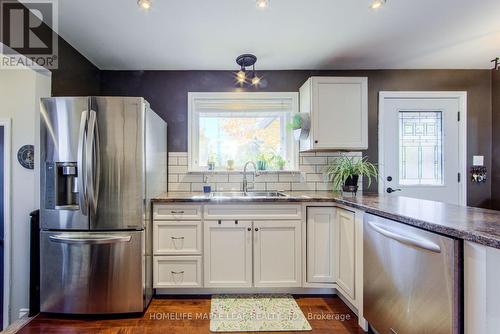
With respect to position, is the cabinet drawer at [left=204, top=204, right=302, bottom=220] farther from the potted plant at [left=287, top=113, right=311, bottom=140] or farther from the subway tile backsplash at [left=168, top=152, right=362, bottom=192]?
the potted plant at [left=287, top=113, right=311, bottom=140]

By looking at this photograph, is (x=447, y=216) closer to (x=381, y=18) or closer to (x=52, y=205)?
(x=381, y=18)

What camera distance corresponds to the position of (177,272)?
214 centimetres

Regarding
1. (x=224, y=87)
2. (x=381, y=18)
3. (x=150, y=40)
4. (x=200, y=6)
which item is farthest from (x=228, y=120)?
(x=381, y=18)

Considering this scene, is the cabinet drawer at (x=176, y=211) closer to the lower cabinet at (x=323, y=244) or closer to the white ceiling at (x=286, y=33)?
the lower cabinet at (x=323, y=244)

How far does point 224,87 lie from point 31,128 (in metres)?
1.87

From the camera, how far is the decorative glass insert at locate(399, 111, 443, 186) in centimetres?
285

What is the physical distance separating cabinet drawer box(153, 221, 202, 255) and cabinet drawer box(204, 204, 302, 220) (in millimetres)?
171

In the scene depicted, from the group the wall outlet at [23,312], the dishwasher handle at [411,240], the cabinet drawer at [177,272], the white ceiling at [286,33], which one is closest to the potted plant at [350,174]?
the dishwasher handle at [411,240]

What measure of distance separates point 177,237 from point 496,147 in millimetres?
3721

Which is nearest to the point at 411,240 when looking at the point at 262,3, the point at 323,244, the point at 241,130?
the point at 323,244

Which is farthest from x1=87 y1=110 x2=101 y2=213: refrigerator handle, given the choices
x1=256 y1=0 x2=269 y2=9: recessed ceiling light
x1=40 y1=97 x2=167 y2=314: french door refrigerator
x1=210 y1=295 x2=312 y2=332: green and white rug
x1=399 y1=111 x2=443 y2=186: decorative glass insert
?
x1=399 y1=111 x2=443 y2=186: decorative glass insert

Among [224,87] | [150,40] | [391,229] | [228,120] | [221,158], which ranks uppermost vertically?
[150,40]

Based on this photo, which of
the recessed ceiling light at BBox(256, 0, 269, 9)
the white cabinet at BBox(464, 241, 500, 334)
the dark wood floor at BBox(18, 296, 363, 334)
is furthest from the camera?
the dark wood floor at BBox(18, 296, 363, 334)

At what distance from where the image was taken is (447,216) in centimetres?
127
